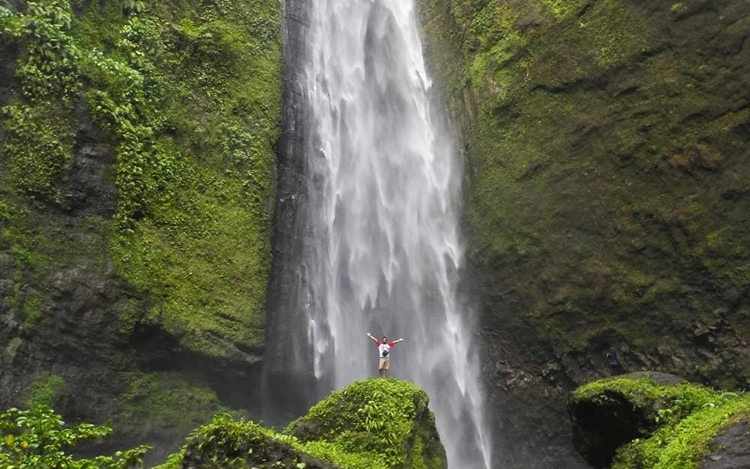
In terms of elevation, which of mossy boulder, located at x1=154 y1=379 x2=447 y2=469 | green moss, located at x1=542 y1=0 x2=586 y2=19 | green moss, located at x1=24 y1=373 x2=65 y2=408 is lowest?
mossy boulder, located at x1=154 y1=379 x2=447 y2=469

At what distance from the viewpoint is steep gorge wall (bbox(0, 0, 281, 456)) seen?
9.02 m

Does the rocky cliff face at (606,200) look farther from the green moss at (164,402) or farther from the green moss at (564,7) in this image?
the green moss at (164,402)

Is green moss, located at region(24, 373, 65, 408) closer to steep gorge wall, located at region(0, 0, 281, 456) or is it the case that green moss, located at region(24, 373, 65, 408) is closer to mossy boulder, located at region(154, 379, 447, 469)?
steep gorge wall, located at region(0, 0, 281, 456)

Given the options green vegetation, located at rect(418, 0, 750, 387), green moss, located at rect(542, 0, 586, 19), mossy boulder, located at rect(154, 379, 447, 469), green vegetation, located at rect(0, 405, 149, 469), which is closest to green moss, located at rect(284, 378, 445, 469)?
mossy boulder, located at rect(154, 379, 447, 469)

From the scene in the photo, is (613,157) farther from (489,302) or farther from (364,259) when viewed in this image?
(364,259)

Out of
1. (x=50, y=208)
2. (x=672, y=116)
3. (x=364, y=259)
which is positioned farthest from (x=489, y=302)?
(x=50, y=208)

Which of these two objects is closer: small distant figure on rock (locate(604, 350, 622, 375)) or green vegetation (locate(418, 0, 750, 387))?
green vegetation (locate(418, 0, 750, 387))

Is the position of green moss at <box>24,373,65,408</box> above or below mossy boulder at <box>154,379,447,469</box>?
above

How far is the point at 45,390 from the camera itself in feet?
28.0

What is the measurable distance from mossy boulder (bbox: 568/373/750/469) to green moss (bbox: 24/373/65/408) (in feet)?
24.9

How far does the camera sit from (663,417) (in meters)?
7.09

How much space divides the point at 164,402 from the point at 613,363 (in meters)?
7.91

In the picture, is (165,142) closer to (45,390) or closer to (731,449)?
(45,390)

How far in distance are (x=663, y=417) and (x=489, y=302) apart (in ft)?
18.3
